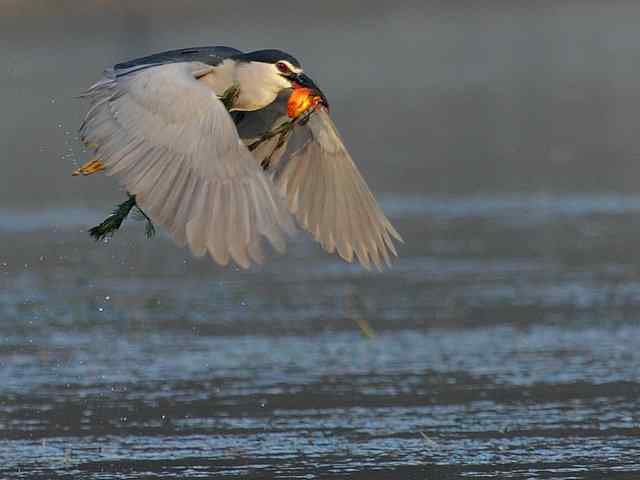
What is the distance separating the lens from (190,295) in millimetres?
12211

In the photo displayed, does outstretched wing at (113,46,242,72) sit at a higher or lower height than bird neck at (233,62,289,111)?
higher

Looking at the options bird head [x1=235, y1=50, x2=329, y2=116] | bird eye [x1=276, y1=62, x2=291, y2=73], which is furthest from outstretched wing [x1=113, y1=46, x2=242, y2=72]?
bird eye [x1=276, y1=62, x2=291, y2=73]

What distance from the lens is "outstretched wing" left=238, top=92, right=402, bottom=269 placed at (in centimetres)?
858

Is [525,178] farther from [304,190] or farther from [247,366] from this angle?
[304,190]

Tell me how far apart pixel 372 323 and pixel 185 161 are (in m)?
3.92

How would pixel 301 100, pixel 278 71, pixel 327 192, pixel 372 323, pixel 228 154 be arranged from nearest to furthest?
pixel 228 154 < pixel 278 71 < pixel 301 100 < pixel 327 192 < pixel 372 323

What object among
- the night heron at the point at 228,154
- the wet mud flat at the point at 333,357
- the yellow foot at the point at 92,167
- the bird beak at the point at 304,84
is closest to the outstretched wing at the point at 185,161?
the night heron at the point at 228,154

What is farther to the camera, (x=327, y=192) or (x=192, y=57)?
(x=327, y=192)

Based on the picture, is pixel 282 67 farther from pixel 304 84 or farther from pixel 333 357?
pixel 333 357

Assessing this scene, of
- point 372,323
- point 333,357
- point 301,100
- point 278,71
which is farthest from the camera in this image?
point 372,323

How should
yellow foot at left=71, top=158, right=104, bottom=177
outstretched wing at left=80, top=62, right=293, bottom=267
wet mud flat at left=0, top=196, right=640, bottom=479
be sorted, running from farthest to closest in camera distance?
1. wet mud flat at left=0, top=196, right=640, bottom=479
2. yellow foot at left=71, top=158, right=104, bottom=177
3. outstretched wing at left=80, top=62, right=293, bottom=267

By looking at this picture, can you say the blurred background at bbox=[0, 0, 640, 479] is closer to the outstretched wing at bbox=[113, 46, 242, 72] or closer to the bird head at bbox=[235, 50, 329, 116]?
the bird head at bbox=[235, 50, 329, 116]

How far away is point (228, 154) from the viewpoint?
7270 millimetres

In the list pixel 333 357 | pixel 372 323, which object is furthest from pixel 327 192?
pixel 372 323
